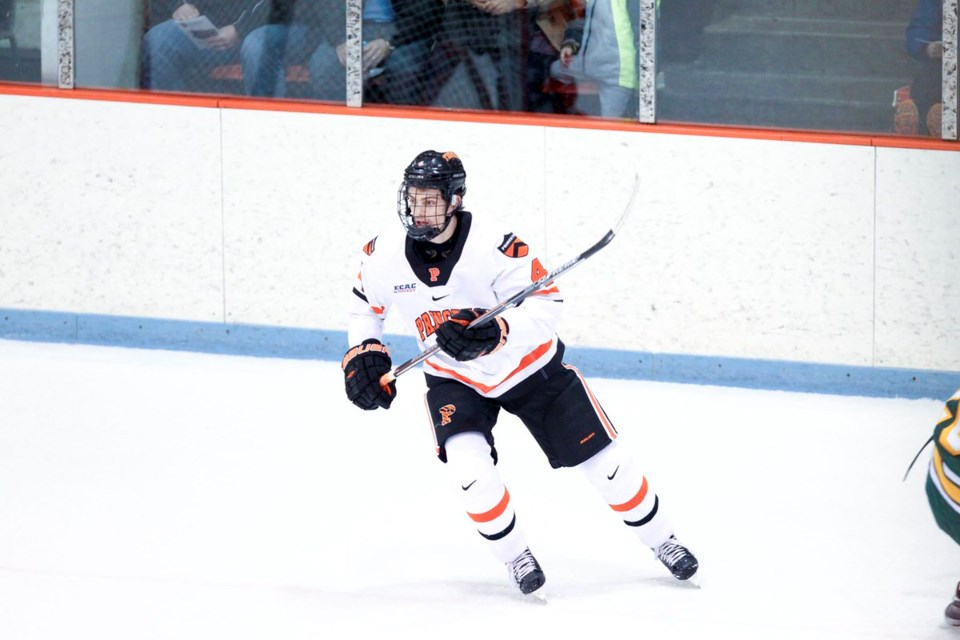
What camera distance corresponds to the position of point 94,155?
543 centimetres

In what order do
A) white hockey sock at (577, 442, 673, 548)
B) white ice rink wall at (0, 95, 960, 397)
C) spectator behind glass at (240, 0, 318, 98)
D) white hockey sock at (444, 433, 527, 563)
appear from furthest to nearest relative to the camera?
spectator behind glass at (240, 0, 318, 98)
white ice rink wall at (0, 95, 960, 397)
white hockey sock at (577, 442, 673, 548)
white hockey sock at (444, 433, 527, 563)

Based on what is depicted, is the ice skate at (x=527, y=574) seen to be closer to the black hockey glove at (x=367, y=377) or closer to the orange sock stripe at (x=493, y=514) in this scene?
the orange sock stripe at (x=493, y=514)

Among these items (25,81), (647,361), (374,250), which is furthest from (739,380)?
(25,81)

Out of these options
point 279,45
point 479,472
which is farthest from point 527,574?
point 279,45

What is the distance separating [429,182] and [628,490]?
2.64 feet

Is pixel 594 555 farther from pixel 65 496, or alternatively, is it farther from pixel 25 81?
pixel 25 81

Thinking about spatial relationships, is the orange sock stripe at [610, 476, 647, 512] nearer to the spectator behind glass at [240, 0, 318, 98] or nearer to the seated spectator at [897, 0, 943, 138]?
the seated spectator at [897, 0, 943, 138]

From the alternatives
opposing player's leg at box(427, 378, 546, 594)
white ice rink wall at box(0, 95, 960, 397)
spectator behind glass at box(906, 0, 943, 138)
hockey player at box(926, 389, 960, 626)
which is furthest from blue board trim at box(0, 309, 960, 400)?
hockey player at box(926, 389, 960, 626)

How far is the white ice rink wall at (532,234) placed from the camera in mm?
4918

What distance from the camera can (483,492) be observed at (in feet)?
10.5

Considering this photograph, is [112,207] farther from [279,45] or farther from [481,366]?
[481,366]

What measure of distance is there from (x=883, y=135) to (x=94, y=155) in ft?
9.05

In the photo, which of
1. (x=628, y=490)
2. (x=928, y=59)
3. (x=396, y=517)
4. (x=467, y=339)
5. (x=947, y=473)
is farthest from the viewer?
(x=928, y=59)

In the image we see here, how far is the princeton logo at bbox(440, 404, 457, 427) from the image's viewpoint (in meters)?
3.24
